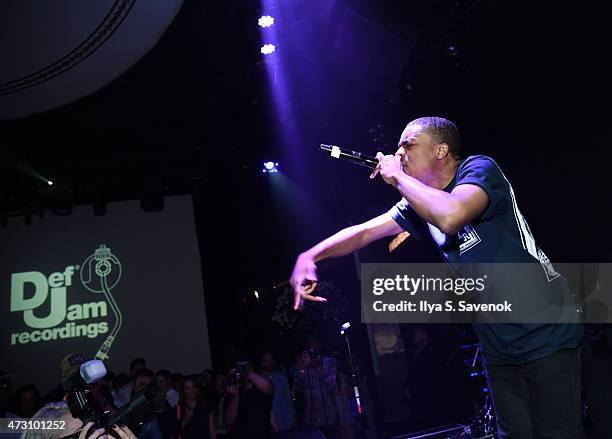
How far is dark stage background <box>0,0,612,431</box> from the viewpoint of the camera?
4539 millimetres

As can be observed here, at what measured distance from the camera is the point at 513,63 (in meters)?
4.81

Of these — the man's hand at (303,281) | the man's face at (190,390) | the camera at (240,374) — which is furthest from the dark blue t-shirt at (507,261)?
the man's face at (190,390)

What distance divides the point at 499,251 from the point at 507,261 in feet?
0.15

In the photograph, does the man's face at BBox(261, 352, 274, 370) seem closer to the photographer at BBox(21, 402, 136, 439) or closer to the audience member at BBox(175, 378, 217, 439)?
the audience member at BBox(175, 378, 217, 439)

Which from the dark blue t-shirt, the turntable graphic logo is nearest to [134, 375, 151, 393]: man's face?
the turntable graphic logo

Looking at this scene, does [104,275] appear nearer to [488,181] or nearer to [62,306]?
[62,306]

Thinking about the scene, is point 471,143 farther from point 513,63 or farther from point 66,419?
point 66,419

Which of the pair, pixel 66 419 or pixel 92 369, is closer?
pixel 92 369

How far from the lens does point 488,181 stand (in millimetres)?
1938

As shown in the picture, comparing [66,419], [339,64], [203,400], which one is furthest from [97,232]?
[66,419]

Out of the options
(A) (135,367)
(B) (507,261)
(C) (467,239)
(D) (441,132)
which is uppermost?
(D) (441,132)

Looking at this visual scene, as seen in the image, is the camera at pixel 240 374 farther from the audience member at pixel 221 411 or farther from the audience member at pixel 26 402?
the audience member at pixel 26 402

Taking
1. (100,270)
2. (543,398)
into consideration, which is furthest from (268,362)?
(543,398)

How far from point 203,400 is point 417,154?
20.1 ft
